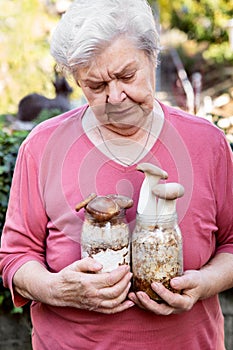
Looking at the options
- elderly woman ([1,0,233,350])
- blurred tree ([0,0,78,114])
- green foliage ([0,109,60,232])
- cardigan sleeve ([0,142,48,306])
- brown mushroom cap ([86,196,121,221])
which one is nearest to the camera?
brown mushroom cap ([86,196,121,221])

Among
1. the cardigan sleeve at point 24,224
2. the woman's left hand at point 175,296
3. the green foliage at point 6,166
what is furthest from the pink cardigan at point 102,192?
the green foliage at point 6,166

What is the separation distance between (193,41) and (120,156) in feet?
60.2

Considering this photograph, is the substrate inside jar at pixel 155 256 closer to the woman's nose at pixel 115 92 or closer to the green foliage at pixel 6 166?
the woman's nose at pixel 115 92

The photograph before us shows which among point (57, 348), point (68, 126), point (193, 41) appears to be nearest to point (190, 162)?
point (68, 126)

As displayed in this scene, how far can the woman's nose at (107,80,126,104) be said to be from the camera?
4.88ft

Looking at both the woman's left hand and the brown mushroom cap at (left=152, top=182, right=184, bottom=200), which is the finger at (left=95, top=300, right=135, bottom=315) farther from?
the brown mushroom cap at (left=152, top=182, right=184, bottom=200)

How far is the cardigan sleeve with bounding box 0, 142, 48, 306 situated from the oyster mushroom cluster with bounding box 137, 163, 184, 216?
1.05 ft

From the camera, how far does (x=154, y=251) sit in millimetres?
1407

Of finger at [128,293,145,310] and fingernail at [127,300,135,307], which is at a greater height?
finger at [128,293,145,310]

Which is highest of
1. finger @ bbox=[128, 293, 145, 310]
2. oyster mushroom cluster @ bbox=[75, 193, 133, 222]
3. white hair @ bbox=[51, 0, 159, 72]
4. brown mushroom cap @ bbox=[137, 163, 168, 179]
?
white hair @ bbox=[51, 0, 159, 72]

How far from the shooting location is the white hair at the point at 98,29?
1467 mm

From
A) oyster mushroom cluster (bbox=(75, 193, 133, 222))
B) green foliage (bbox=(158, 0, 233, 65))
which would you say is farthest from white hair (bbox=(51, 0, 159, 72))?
green foliage (bbox=(158, 0, 233, 65))

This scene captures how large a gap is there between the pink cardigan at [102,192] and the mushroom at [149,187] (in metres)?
0.12

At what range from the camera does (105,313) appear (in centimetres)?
149
